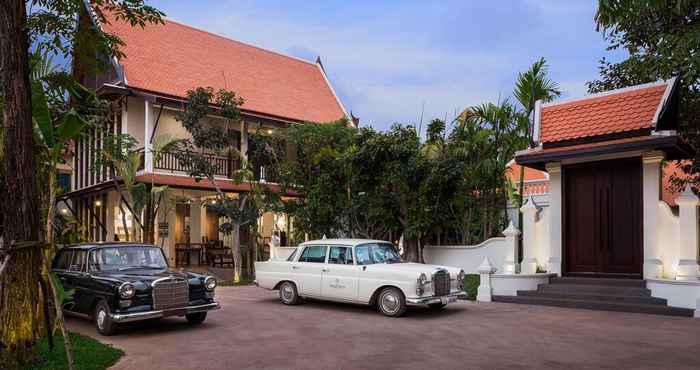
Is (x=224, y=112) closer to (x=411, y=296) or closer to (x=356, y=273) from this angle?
(x=356, y=273)

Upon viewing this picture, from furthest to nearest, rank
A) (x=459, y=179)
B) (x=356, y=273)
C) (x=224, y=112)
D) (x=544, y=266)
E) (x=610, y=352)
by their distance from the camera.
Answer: (x=224, y=112), (x=459, y=179), (x=544, y=266), (x=356, y=273), (x=610, y=352)

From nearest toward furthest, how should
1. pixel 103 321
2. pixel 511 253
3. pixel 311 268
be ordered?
1. pixel 103 321
2. pixel 311 268
3. pixel 511 253

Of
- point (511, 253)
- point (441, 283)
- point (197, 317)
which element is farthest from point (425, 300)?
point (511, 253)

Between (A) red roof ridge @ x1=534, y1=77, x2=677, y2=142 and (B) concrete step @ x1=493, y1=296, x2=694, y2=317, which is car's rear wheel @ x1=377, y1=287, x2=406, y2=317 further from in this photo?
(A) red roof ridge @ x1=534, y1=77, x2=677, y2=142

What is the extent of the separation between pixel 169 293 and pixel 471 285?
8.24 metres

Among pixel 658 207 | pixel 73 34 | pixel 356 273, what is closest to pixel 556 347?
pixel 356 273

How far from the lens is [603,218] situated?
13039 mm

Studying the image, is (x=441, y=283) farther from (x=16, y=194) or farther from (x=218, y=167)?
(x=218, y=167)

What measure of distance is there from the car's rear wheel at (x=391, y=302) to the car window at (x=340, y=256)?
1053 millimetres

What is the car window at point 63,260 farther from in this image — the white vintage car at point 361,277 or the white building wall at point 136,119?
the white building wall at point 136,119

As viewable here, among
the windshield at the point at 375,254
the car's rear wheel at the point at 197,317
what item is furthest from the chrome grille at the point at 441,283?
the car's rear wheel at the point at 197,317

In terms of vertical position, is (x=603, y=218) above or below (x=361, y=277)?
above

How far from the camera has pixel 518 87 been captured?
54.5ft

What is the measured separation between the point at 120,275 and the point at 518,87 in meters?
12.1
